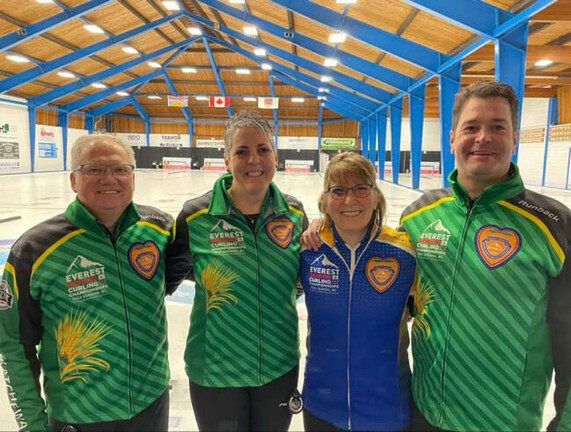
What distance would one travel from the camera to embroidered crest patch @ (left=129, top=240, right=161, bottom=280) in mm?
1942

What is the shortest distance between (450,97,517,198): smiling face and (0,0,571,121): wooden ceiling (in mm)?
7938

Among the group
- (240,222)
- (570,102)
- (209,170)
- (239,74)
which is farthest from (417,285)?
(209,170)

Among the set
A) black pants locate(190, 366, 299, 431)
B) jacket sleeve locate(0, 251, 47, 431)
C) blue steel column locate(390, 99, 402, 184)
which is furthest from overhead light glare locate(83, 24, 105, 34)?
black pants locate(190, 366, 299, 431)

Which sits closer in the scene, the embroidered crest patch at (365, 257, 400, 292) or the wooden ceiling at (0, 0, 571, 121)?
the embroidered crest patch at (365, 257, 400, 292)

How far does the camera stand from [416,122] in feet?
64.6

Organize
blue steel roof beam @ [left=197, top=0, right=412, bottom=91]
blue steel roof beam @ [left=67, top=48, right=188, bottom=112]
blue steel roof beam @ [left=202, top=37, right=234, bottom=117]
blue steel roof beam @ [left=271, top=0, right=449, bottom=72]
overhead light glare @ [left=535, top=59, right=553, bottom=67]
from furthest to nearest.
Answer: blue steel roof beam @ [left=67, top=48, right=188, bottom=112]
blue steel roof beam @ [left=202, top=37, right=234, bottom=117]
blue steel roof beam @ [left=197, top=0, right=412, bottom=91]
overhead light glare @ [left=535, top=59, right=553, bottom=67]
blue steel roof beam @ [left=271, top=0, right=449, bottom=72]

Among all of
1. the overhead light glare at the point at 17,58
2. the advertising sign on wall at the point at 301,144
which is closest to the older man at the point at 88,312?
the overhead light glare at the point at 17,58

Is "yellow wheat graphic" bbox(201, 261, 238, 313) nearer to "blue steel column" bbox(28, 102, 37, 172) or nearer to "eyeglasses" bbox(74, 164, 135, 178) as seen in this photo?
"eyeglasses" bbox(74, 164, 135, 178)

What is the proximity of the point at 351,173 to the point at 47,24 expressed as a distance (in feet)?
66.3

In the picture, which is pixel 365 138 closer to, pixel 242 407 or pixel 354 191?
pixel 354 191

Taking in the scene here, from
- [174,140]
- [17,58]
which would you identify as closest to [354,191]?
[17,58]

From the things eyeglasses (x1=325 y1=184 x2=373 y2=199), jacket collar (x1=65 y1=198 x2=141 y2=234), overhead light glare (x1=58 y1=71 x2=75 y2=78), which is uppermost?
overhead light glare (x1=58 y1=71 x2=75 y2=78)

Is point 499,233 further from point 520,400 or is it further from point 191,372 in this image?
point 191,372

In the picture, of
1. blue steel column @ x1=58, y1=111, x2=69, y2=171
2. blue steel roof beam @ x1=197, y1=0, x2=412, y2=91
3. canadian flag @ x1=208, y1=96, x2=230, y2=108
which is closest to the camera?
blue steel roof beam @ x1=197, y1=0, x2=412, y2=91
